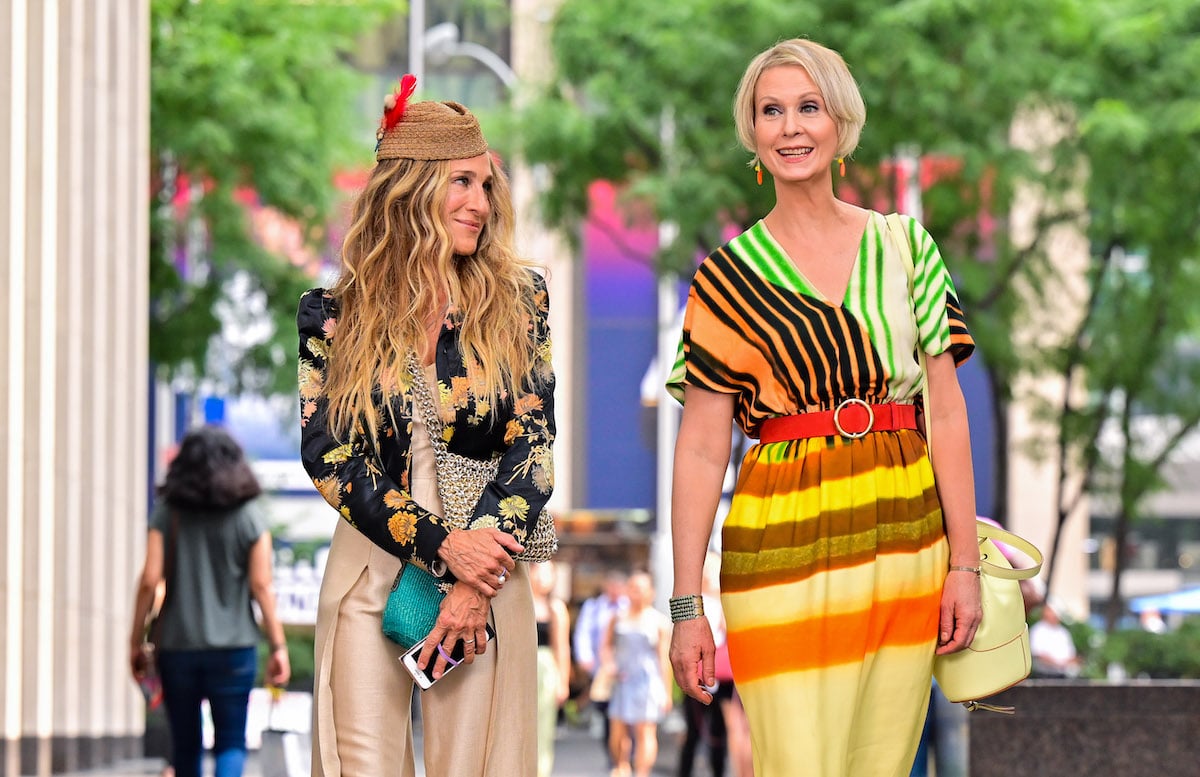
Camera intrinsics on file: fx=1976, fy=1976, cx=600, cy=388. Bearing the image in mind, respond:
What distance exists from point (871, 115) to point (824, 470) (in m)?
13.7

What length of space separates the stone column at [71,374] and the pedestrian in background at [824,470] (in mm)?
8729

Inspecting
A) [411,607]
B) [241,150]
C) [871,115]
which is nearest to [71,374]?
[241,150]

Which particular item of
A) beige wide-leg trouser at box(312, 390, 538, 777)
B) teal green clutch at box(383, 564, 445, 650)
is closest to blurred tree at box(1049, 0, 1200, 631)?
beige wide-leg trouser at box(312, 390, 538, 777)

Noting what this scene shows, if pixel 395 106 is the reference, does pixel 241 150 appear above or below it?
above

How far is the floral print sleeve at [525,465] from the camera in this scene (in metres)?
4.14

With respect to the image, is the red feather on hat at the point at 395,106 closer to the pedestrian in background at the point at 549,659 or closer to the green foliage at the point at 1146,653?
the pedestrian in background at the point at 549,659

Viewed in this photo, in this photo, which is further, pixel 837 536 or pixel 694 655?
pixel 694 655

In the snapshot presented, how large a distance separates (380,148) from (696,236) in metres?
15.2

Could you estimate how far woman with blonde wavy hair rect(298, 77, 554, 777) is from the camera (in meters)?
4.09

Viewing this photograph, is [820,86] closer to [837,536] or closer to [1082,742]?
[837,536]

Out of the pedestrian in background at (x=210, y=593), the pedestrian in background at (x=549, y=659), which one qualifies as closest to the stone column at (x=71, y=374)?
the pedestrian in background at (x=549, y=659)

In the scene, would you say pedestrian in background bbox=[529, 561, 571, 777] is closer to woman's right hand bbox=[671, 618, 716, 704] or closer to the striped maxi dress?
woman's right hand bbox=[671, 618, 716, 704]

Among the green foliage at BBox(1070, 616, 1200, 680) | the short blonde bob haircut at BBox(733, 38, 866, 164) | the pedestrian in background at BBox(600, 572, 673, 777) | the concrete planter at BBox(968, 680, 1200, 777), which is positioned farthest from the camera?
the green foliage at BBox(1070, 616, 1200, 680)

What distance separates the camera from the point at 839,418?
416cm
